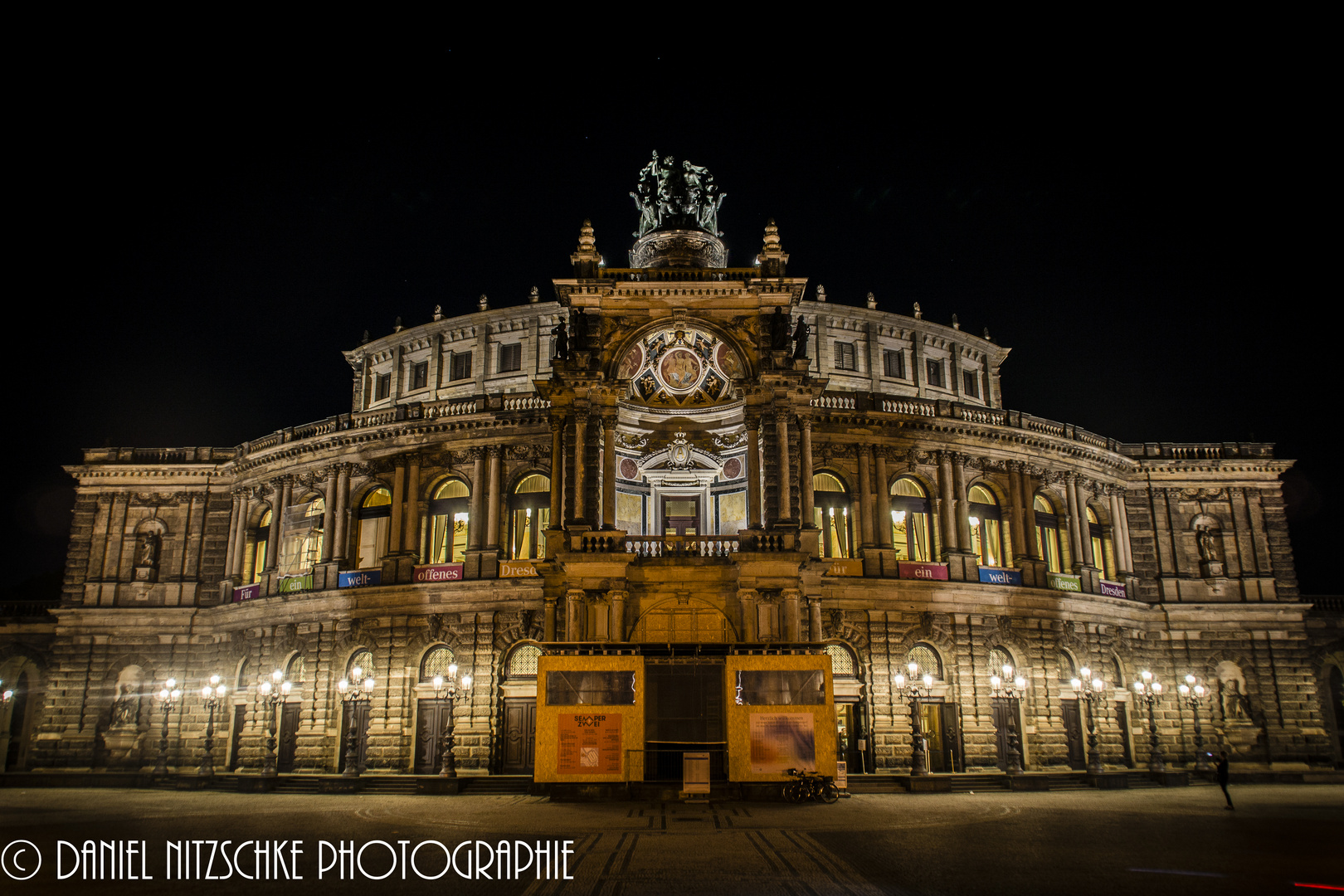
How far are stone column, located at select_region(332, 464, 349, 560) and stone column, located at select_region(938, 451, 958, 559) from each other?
27008 millimetres

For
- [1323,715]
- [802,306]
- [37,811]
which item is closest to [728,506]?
[802,306]

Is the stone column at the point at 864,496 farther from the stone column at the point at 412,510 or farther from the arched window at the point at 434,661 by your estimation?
the stone column at the point at 412,510

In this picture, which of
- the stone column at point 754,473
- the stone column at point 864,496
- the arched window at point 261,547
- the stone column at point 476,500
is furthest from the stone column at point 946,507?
the arched window at point 261,547

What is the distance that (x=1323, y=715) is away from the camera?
Result: 45.2 meters

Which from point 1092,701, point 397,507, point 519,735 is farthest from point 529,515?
point 1092,701

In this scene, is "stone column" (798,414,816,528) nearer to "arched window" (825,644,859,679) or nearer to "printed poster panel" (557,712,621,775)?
"arched window" (825,644,859,679)

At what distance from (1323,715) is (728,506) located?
107 feet

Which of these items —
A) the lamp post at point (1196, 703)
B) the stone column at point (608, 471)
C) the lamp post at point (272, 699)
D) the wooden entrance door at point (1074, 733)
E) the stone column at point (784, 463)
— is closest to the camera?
the stone column at point (784, 463)

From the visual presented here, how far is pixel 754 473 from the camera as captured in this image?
33219 millimetres

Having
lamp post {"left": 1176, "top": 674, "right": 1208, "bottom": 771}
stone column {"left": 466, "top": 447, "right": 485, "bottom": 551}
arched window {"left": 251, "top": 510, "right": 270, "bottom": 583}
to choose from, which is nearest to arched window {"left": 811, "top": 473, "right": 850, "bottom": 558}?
stone column {"left": 466, "top": 447, "right": 485, "bottom": 551}

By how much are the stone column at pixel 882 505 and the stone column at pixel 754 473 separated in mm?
8803

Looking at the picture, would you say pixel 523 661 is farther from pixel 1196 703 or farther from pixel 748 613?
pixel 1196 703

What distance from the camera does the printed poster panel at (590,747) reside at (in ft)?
85.9

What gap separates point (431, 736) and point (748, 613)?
15.8 m
